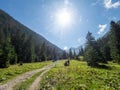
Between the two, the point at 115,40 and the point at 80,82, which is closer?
the point at 80,82

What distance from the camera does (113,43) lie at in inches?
2229

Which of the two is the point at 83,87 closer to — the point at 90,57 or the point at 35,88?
the point at 35,88

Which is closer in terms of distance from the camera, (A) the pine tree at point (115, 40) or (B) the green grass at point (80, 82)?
(B) the green grass at point (80, 82)

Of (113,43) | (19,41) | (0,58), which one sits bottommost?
(0,58)

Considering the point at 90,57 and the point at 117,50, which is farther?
the point at 90,57

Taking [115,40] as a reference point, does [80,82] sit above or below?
below

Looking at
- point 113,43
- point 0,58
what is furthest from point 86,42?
point 0,58

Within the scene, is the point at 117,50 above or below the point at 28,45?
below

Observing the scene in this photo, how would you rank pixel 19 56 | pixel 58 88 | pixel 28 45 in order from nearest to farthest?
pixel 58 88 → pixel 19 56 → pixel 28 45

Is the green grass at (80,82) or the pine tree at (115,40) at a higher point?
the pine tree at (115,40)

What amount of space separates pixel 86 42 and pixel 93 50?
8472 millimetres

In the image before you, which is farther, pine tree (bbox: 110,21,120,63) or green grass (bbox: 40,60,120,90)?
pine tree (bbox: 110,21,120,63)

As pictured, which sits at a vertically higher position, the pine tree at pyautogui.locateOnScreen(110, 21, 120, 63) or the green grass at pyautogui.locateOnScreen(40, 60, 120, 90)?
the pine tree at pyautogui.locateOnScreen(110, 21, 120, 63)

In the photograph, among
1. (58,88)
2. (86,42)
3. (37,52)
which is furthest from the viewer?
(37,52)
